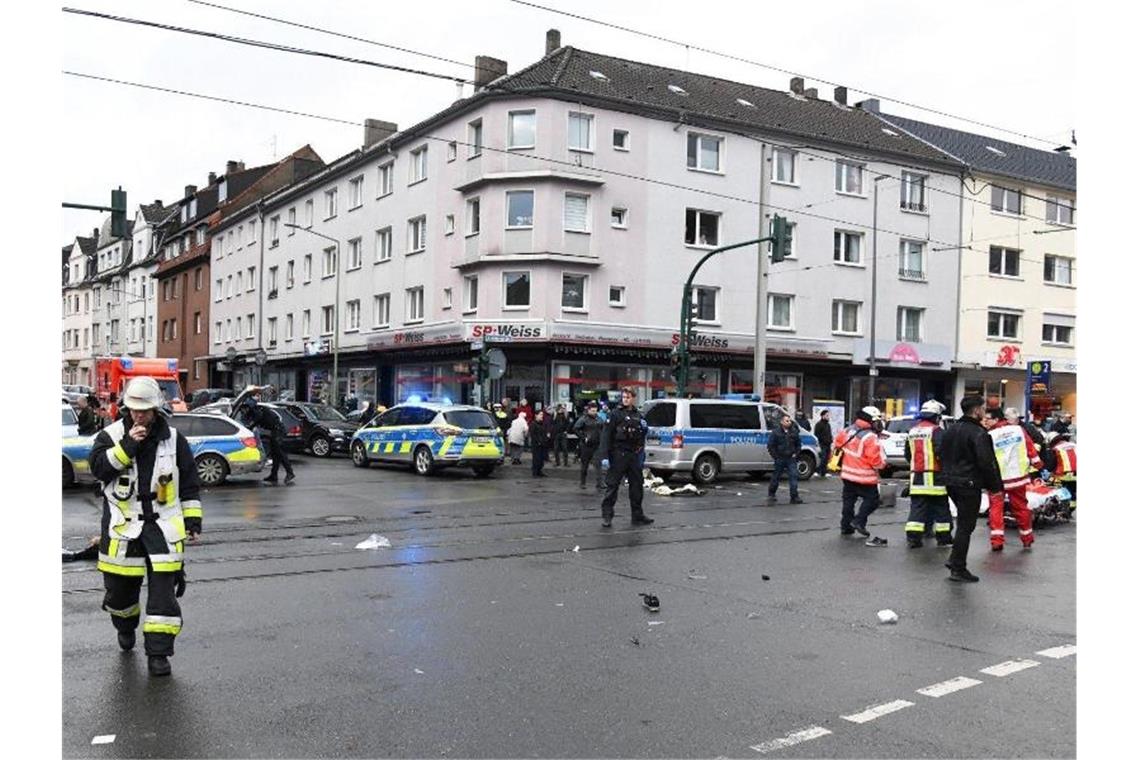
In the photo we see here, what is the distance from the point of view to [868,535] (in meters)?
12.7

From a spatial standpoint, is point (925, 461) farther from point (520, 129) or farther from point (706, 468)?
point (520, 129)

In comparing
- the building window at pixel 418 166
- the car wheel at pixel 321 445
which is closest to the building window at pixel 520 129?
the building window at pixel 418 166

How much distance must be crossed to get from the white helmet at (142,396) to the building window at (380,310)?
34.0m

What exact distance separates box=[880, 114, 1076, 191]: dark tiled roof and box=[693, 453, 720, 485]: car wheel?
2562cm

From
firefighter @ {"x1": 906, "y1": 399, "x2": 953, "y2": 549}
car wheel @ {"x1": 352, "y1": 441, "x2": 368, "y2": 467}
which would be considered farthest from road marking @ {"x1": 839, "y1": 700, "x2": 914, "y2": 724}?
car wheel @ {"x1": 352, "y1": 441, "x2": 368, "y2": 467}

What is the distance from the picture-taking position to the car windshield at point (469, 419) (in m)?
21.3

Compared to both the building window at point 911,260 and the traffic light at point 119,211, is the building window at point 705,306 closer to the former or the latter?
the building window at point 911,260

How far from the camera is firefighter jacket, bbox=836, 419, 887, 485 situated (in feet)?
41.2

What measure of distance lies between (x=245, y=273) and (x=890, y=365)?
33.6 meters

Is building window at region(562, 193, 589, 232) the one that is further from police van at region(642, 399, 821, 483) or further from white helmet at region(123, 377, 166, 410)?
white helmet at region(123, 377, 166, 410)

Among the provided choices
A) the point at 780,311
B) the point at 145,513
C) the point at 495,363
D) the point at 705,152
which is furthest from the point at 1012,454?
the point at 780,311

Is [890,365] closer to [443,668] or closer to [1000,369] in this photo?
[1000,369]

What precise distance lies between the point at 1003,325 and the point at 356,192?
27.6 meters
